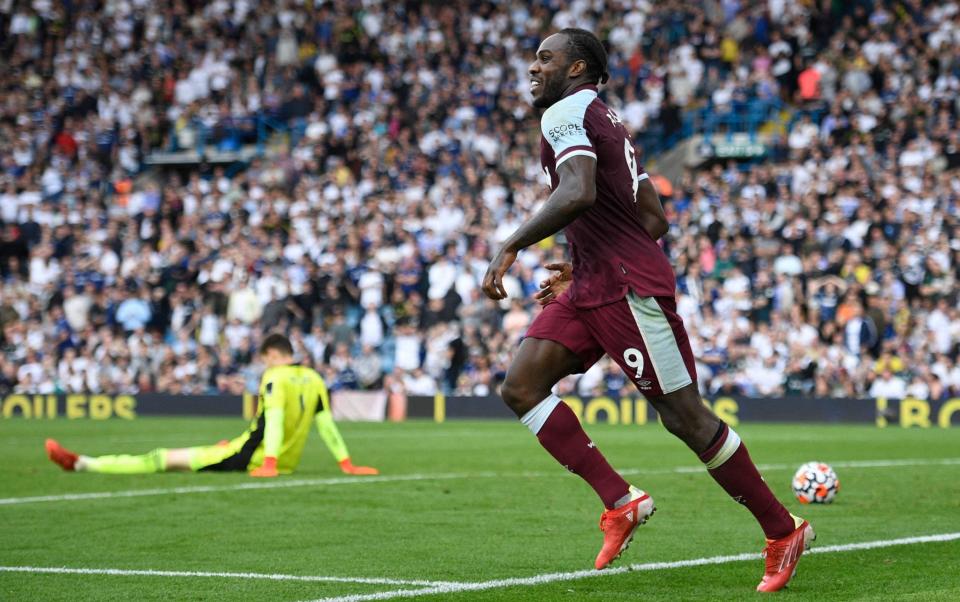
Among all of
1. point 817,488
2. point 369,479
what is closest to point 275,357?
point 369,479

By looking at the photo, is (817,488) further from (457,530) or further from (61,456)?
(61,456)

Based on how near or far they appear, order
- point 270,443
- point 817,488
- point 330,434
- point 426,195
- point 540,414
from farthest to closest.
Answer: point 426,195 < point 330,434 < point 270,443 < point 817,488 < point 540,414

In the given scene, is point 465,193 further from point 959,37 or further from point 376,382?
point 959,37

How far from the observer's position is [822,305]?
23.5 m

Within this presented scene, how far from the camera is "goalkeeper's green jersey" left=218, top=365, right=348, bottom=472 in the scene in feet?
41.2

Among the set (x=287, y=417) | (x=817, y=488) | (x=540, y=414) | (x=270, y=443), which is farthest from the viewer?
(x=287, y=417)

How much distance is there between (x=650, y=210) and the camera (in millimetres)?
6516

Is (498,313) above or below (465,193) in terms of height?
below

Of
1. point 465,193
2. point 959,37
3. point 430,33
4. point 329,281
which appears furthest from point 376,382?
point 959,37

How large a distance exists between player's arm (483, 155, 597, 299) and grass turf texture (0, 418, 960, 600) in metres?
1.38

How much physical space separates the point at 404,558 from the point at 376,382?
18.4 metres

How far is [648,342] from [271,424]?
6.84m

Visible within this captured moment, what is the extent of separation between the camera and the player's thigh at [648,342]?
6199 millimetres

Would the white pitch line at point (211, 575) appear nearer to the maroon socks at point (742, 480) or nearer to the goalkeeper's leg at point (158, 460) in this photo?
the maroon socks at point (742, 480)
